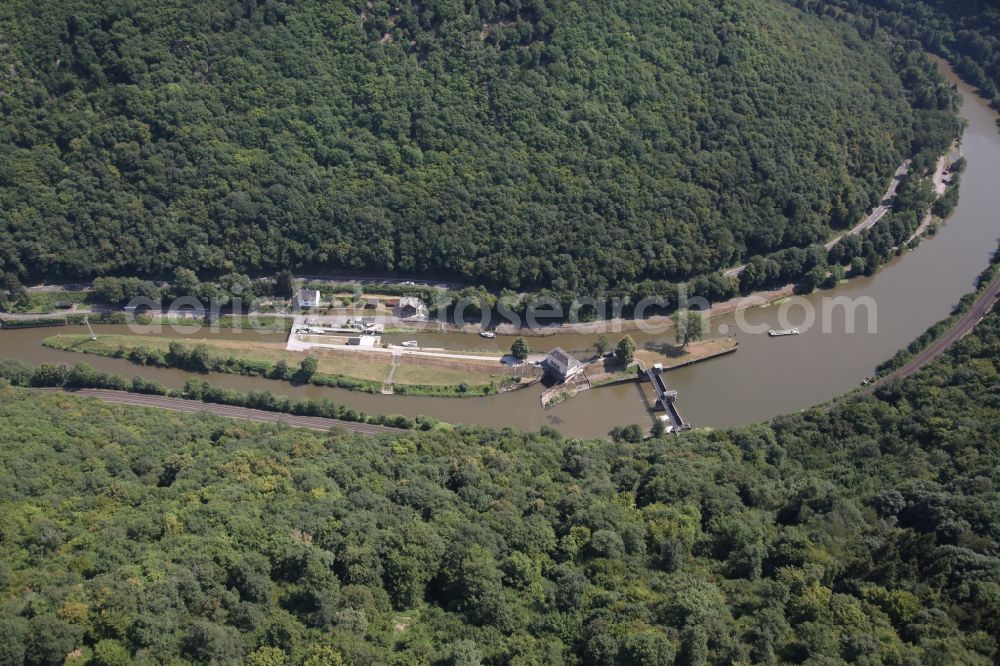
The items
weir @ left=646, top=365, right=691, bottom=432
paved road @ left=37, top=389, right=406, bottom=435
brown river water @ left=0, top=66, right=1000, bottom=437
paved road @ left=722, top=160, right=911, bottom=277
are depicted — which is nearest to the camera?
paved road @ left=37, top=389, right=406, bottom=435

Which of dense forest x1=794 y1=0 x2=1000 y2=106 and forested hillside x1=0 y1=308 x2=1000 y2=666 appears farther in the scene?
dense forest x1=794 y1=0 x2=1000 y2=106

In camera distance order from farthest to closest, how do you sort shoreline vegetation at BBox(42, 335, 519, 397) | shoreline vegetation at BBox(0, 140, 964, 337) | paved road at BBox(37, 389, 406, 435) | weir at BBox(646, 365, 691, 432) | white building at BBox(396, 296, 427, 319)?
white building at BBox(396, 296, 427, 319) < shoreline vegetation at BBox(0, 140, 964, 337) < shoreline vegetation at BBox(42, 335, 519, 397) < weir at BBox(646, 365, 691, 432) < paved road at BBox(37, 389, 406, 435)

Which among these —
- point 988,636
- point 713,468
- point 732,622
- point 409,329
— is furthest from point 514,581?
point 409,329

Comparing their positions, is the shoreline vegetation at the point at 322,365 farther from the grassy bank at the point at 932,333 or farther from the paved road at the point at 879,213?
the grassy bank at the point at 932,333

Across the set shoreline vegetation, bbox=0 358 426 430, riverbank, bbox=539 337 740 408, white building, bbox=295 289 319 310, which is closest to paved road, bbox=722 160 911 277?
riverbank, bbox=539 337 740 408

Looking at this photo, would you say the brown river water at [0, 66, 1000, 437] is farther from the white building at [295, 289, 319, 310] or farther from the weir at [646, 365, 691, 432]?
the white building at [295, 289, 319, 310]

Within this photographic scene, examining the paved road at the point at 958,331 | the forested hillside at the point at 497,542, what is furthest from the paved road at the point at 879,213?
the forested hillside at the point at 497,542

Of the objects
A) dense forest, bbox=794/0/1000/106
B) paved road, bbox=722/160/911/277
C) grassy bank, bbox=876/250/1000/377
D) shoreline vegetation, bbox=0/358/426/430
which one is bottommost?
shoreline vegetation, bbox=0/358/426/430
